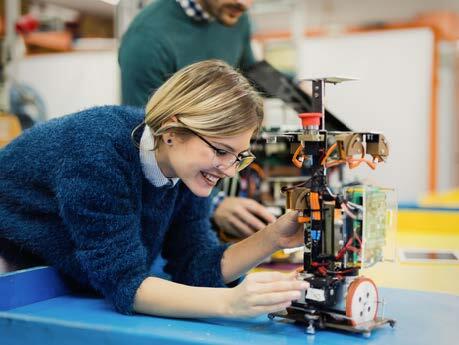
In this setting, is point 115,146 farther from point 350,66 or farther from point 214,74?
point 350,66

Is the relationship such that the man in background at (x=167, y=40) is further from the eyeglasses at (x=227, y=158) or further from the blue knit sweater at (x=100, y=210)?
the eyeglasses at (x=227, y=158)

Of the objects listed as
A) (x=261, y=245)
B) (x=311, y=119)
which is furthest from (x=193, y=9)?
(x=311, y=119)

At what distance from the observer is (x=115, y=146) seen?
110 cm

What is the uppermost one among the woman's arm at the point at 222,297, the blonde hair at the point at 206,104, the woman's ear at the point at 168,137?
the blonde hair at the point at 206,104

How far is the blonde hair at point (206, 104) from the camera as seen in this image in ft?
3.38

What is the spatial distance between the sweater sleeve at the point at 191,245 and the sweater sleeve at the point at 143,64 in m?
0.52

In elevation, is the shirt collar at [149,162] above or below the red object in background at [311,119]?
below

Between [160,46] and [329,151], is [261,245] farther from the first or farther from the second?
[160,46]

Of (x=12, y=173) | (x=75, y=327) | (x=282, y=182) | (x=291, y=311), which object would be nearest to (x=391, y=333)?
(x=291, y=311)

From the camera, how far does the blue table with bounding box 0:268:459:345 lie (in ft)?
2.91

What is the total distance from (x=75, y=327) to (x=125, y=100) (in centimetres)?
103

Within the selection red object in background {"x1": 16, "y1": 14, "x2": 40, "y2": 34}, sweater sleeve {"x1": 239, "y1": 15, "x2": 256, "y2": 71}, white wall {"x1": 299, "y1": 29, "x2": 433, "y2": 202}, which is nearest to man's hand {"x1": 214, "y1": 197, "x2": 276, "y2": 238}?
sweater sleeve {"x1": 239, "y1": 15, "x2": 256, "y2": 71}

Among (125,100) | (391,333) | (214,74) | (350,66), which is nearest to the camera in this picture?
(391,333)

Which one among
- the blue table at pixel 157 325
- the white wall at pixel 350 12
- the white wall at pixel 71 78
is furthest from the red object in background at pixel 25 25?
the blue table at pixel 157 325
